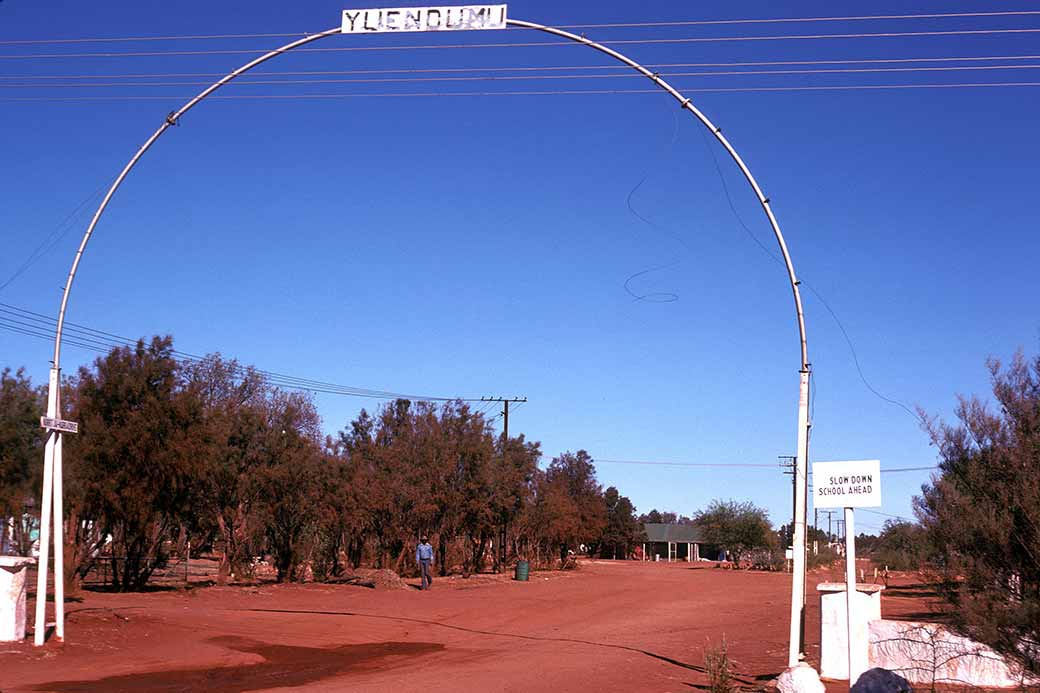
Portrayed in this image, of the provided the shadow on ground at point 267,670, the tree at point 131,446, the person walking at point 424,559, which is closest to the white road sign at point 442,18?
the shadow on ground at point 267,670

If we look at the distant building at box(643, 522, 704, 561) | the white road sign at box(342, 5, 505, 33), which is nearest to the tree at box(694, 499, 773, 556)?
the distant building at box(643, 522, 704, 561)

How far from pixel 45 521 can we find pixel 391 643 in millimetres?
7551

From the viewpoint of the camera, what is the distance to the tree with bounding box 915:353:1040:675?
9.68m

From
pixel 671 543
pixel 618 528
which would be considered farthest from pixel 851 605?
pixel 671 543

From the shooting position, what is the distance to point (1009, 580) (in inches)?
392

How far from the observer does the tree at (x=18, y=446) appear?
26.0 metres

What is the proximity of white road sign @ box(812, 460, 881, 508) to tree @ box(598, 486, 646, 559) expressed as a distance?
107m

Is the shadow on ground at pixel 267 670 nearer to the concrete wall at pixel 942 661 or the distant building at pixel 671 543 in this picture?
the concrete wall at pixel 942 661

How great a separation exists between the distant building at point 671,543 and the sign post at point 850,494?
124439mm

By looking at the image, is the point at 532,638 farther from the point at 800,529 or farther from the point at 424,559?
the point at 424,559

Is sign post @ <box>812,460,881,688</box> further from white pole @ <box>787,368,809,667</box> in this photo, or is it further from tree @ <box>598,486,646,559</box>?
tree @ <box>598,486,646,559</box>

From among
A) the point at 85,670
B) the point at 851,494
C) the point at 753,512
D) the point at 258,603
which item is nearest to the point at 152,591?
the point at 258,603

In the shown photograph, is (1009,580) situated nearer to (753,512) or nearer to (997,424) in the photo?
(997,424)

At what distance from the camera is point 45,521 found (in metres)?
18.1
